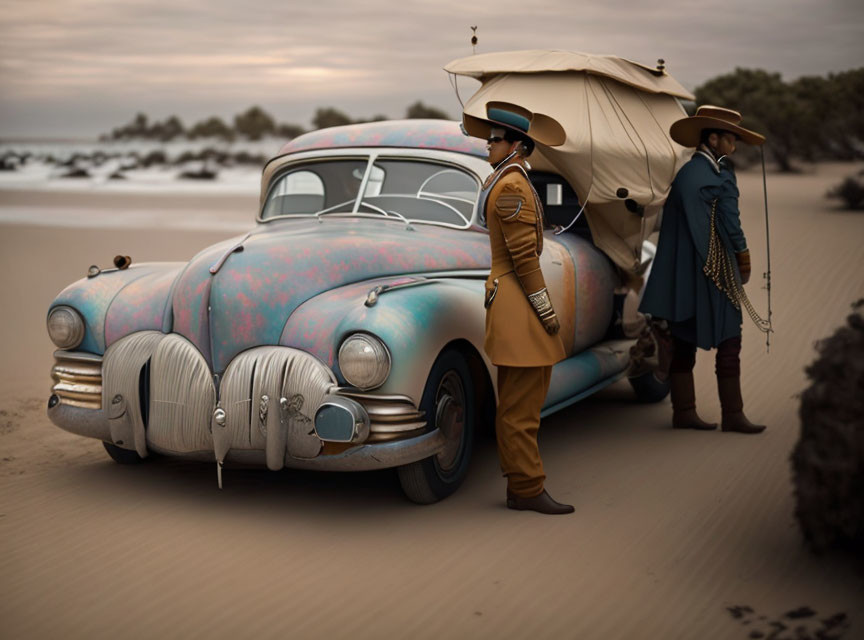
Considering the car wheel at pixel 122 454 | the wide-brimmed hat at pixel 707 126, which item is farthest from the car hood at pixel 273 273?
the wide-brimmed hat at pixel 707 126

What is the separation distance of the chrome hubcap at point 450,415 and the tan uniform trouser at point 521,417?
26 centimetres

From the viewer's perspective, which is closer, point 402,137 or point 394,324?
point 394,324

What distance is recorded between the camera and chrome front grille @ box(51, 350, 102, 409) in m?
5.59

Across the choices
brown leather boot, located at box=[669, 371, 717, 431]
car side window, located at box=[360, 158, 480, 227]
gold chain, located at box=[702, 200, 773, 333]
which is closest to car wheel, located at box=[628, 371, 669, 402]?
brown leather boot, located at box=[669, 371, 717, 431]

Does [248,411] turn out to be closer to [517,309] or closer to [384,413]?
[384,413]

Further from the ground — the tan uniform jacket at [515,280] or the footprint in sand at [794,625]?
the tan uniform jacket at [515,280]

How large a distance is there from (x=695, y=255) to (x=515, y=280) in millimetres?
2136

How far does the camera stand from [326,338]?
498 cm

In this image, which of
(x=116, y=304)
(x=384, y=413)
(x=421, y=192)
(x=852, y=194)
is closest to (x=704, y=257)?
(x=421, y=192)

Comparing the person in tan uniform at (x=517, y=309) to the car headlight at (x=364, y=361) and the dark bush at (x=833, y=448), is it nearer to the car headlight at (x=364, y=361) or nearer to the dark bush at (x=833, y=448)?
the car headlight at (x=364, y=361)

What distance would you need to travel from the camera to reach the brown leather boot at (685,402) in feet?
23.4

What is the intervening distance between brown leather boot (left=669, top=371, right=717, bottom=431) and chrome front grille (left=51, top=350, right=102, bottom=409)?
3.88m

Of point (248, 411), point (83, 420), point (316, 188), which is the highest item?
point (316, 188)

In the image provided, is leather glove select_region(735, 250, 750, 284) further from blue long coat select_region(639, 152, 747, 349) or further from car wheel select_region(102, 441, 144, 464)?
car wheel select_region(102, 441, 144, 464)
